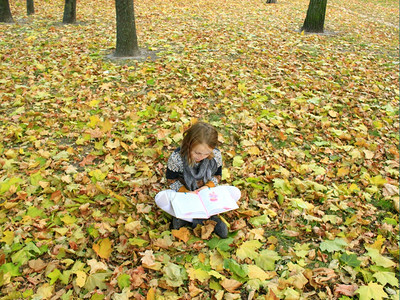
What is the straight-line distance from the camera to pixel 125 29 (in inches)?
245

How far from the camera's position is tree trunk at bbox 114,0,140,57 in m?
6.01

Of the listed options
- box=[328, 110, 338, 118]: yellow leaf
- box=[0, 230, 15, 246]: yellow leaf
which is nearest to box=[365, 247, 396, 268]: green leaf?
box=[328, 110, 338, 118]: yellow leaf

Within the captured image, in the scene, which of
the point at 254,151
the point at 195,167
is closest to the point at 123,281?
the point at 195,167

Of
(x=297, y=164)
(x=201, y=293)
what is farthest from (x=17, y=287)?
(x=297, y=164)

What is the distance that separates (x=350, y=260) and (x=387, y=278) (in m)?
0.28

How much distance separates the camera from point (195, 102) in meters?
4.86

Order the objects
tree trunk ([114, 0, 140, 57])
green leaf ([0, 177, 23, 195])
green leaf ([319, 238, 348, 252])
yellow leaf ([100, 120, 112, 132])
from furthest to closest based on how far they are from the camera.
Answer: tree trunk ([114, 0, 140, 57]) < yellow leaf ([100, 120, 112, 132]) < green leaf ([0, 177, 23, 195]) < green leaf ([319, 238, 348, 252])

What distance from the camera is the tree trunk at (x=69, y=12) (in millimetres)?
8656

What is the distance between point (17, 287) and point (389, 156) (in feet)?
14.0

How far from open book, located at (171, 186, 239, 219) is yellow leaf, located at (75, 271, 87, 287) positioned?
84cm

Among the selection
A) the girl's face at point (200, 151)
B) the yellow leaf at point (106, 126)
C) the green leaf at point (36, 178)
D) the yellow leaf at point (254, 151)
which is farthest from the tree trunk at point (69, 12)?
the girl's face at point (200, 151)

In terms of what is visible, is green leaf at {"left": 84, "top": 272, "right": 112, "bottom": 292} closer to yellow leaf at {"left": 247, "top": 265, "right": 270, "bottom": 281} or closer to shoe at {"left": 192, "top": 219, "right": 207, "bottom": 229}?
shoe at {"left": 192, "top": 219, "right": 207, "bottom": 229}

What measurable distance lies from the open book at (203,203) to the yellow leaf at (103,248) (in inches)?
24.7

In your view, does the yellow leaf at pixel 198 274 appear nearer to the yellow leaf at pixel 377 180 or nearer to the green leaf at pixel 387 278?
the green leaf at pixel 387 278
